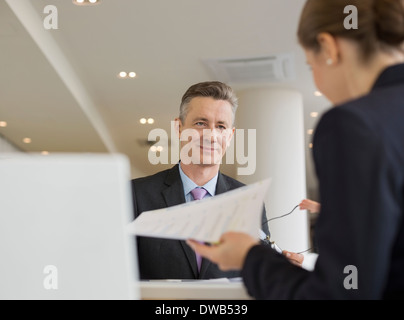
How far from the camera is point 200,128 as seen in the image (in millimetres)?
1872

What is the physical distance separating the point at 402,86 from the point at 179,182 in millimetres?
1083

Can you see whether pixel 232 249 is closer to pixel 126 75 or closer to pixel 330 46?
pixel 330 46

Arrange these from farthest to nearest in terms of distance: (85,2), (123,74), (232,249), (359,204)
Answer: (123,74) → (85,2) → (232,249) → (359,204)

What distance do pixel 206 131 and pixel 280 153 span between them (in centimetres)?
429

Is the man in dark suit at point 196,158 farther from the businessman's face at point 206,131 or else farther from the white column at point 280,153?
the white column at point 280,153

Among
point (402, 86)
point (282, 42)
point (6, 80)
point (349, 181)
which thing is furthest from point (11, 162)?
point (6, 80)

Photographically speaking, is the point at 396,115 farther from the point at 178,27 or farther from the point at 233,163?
the point at 233,163

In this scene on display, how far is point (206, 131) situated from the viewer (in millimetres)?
1875

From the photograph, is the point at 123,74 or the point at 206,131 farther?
the point at 123,74

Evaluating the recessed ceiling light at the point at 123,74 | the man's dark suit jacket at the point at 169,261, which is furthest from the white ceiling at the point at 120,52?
the man's dark suit jacket at the point at 169,261

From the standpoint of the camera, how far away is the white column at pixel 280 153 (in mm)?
5898

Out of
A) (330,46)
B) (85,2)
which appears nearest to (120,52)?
(85,2)

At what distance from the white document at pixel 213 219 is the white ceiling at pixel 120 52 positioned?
3420mm

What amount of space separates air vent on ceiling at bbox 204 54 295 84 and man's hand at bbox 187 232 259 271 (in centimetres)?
454
